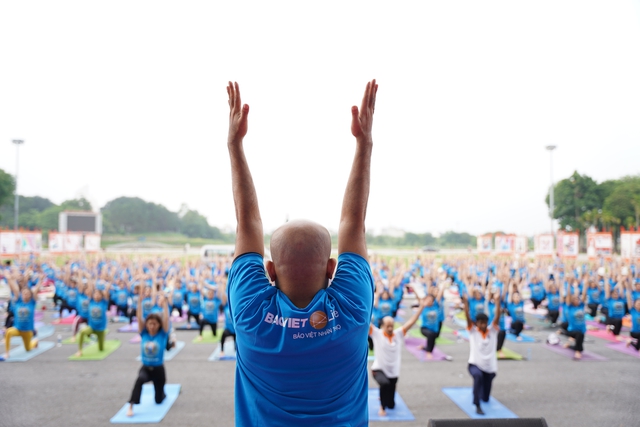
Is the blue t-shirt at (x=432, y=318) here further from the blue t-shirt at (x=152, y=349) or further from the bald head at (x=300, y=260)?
the bald head at (x=300, y=260)

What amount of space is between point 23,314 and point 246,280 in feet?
37.5

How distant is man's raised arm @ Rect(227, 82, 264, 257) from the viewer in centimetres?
148

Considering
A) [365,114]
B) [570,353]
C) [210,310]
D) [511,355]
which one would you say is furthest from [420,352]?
[365,114]

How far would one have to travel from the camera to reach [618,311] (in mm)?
12297

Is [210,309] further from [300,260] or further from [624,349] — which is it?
[624,349]

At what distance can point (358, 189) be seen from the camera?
5.11 feet

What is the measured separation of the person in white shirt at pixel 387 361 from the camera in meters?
6.87

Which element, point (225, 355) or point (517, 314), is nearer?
point (225, 355)

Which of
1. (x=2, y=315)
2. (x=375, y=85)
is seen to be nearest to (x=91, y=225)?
(x=2, y=315)

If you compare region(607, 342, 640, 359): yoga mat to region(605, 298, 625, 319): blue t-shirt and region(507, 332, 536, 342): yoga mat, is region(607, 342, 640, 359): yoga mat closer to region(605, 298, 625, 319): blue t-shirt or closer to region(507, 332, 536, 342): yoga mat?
region(605, 298, 625, 319): blue t-shirt

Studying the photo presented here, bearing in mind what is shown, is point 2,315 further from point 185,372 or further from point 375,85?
point 375,85

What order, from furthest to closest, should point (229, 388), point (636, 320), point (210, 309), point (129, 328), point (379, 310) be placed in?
1. point (129, 328)
2. point (210, 309)
3. point (379, 310)
4. point (636, 320)
5. point (229, 388)

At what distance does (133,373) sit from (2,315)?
10.7m

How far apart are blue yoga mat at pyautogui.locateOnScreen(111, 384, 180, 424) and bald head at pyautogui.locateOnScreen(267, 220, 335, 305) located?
6.54m
